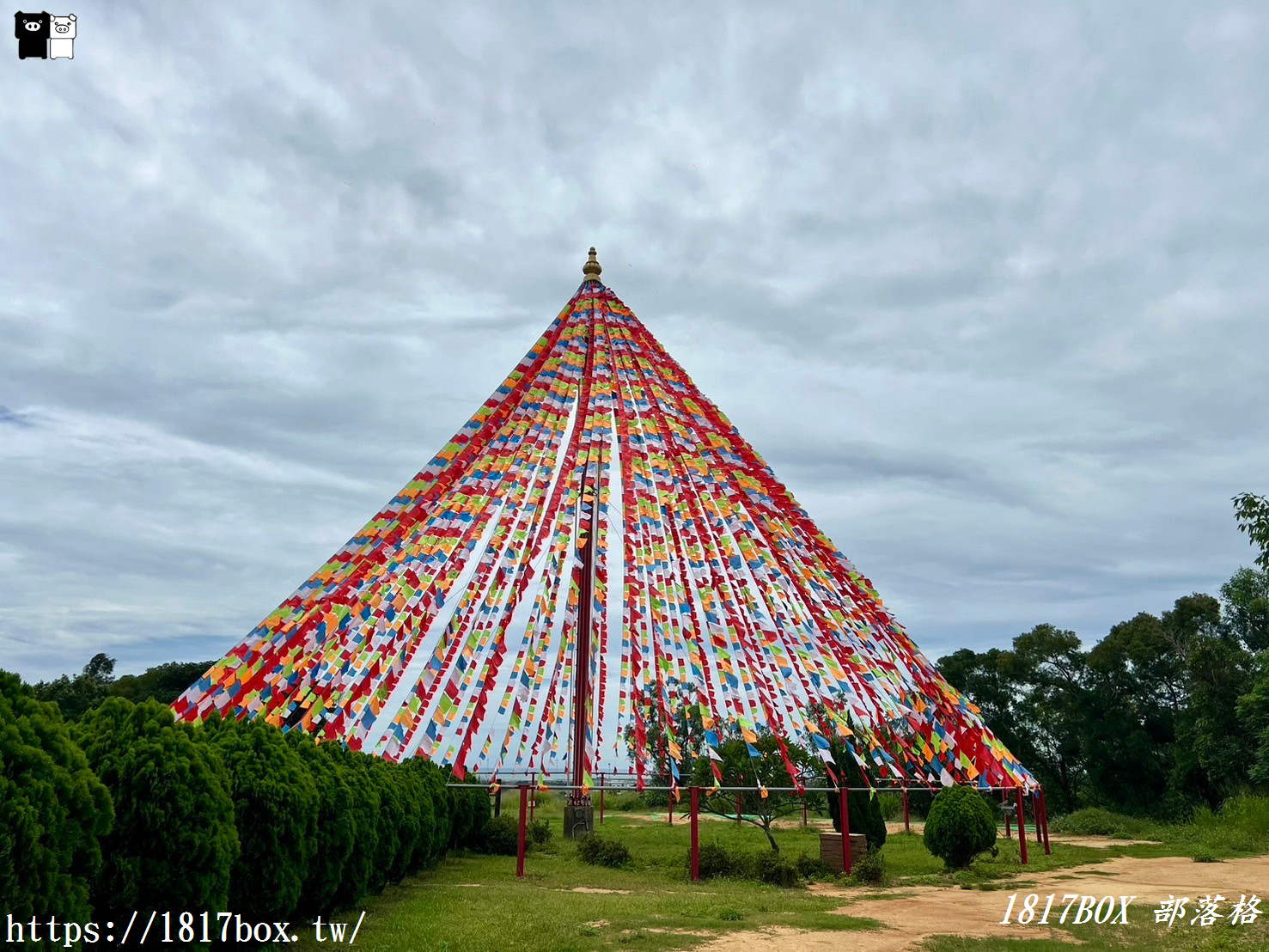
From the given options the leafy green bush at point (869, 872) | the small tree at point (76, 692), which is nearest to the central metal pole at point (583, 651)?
the leafy green bush at point (869, 872)

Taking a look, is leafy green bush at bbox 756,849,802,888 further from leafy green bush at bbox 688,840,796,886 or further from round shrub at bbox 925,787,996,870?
round shrub at bbox 925,787,996,870

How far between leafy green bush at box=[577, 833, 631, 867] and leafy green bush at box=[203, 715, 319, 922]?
255 inches

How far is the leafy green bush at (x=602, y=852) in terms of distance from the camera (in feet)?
41.8

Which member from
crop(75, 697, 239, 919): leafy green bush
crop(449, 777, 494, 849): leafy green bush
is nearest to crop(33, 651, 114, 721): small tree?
crop(449, 777, 494, 849): leafy green bush

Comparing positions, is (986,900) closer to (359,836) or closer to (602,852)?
(602,852)

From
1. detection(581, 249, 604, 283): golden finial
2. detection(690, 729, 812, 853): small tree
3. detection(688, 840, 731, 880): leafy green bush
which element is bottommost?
detection(688, 840, 731, 880): leafy green bush

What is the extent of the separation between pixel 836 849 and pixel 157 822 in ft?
31.6

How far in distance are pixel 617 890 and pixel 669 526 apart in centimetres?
468

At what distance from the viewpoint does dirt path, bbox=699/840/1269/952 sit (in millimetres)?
7586

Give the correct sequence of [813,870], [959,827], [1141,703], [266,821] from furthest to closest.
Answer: [1141,703], [959,827], [813,870], [266,821]

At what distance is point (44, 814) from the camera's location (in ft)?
14.4

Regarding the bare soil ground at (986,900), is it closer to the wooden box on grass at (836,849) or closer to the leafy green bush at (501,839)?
the wooden box on grass at (836,849)

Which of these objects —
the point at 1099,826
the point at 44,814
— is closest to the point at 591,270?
the point at 44,814

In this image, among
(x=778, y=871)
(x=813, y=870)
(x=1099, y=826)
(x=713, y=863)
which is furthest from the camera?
(x=1099, y=826)
